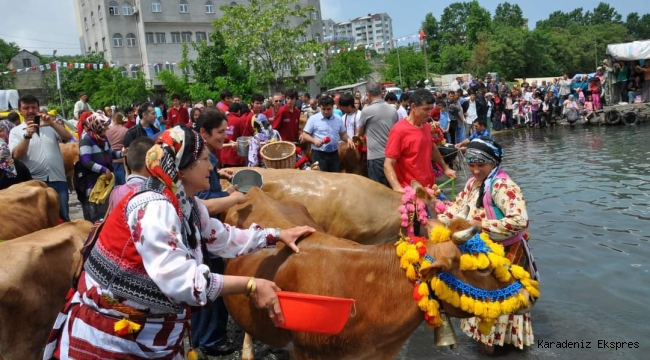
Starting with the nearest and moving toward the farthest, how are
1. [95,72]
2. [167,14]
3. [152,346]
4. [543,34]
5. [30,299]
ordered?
[152,346] < [30,299] < [95,72] < [167,14] < [543,34]

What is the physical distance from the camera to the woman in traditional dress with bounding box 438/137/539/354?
4.27 metres

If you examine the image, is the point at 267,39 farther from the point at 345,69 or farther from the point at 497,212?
the point at 497,212

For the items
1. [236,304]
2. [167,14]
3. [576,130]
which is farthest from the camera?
[167,14]

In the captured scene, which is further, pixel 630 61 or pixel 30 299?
pixel 630 61

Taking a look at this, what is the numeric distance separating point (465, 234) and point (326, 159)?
6.18m

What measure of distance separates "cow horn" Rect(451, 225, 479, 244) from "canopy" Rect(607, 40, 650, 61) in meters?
23.1

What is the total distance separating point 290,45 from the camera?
Answer: 3903 centimetres

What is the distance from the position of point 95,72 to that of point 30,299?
37.5 metres

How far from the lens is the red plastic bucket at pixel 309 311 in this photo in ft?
8.83

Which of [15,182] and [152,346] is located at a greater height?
[15,182]

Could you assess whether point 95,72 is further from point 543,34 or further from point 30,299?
point 543,34

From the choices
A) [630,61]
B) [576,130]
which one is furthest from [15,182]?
[630,61]

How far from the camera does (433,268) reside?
3104 mm

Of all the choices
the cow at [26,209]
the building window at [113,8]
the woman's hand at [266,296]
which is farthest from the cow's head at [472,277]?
the building window at [113,8]
